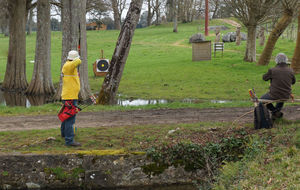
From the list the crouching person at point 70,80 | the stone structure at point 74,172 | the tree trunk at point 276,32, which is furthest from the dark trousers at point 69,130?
the tree trunk at point 276,32

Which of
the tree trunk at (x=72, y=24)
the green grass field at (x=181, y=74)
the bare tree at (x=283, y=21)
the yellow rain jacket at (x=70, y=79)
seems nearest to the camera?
the yellow rain jacket at (x=70, y=79)

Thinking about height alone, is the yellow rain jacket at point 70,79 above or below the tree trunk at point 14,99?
above

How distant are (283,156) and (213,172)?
1555mm

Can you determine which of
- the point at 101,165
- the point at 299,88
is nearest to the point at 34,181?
the point at 101,165

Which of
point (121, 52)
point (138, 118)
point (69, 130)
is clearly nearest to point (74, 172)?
point (69, 130)

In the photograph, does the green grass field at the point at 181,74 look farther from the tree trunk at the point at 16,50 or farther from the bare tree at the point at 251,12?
the tree trunk at the point at 16,50

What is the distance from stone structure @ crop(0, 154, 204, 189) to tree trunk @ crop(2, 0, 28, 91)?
1543 cm

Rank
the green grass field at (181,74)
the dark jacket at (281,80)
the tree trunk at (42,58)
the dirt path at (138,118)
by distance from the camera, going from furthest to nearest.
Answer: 1. the tree trunk at (42,58)
2. the green grass field at (181,74)
3. the dirt path at (138,118)
4. the dark jacket at (281,80)

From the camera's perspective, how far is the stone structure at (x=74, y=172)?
7906mm

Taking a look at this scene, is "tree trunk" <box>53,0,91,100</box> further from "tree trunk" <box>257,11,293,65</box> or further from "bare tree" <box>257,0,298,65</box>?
"tree trunk" <box>257,11,293,65</box>

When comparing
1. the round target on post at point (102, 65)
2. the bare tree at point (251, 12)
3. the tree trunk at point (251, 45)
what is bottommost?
the round target on post at point (102, 65)

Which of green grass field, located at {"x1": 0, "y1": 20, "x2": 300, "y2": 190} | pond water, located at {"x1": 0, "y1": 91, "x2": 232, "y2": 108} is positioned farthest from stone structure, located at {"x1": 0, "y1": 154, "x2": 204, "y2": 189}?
pond water, located at {"x1": 0, "y1": 91, "x2": 232, "y2": 108}

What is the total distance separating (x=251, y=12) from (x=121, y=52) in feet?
50.5

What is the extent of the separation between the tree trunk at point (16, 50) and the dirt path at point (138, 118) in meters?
10.9
